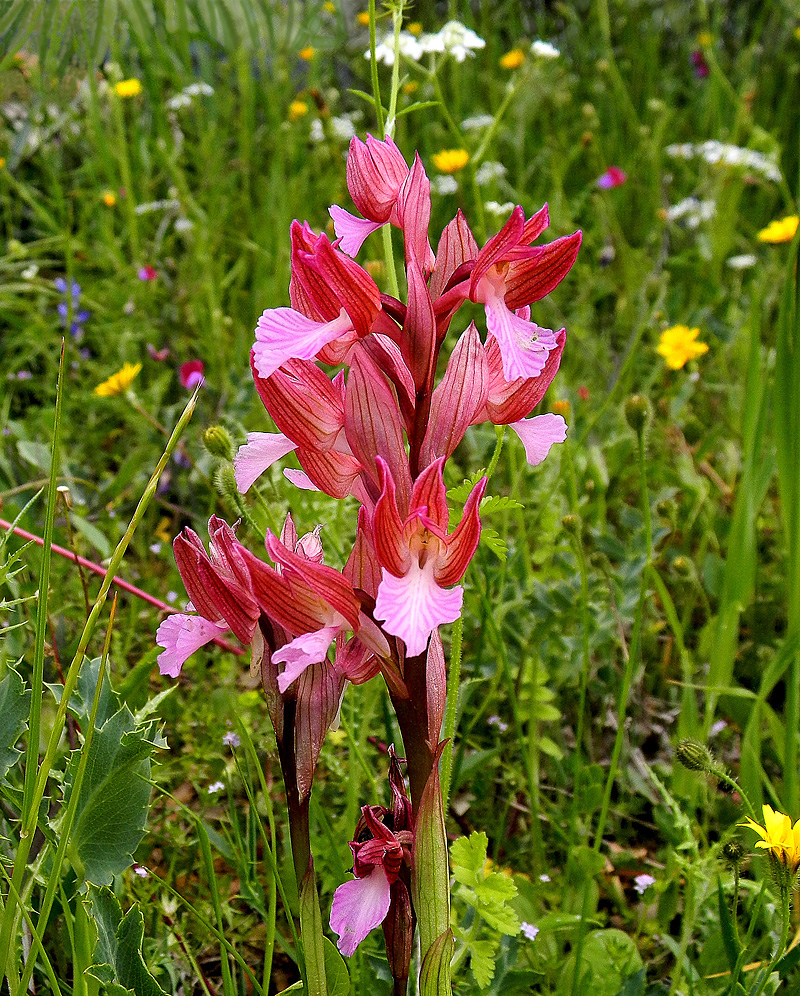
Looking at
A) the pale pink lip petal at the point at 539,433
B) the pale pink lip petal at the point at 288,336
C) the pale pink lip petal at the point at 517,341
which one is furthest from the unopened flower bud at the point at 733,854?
the pale pink lip petal at the point at 288,336

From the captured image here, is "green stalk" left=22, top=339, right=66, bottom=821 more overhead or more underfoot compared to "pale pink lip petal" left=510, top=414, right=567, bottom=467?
more underfoot

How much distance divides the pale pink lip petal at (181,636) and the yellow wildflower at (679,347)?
1.71 metres

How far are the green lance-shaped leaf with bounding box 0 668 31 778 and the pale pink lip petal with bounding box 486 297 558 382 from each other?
0.63 meters

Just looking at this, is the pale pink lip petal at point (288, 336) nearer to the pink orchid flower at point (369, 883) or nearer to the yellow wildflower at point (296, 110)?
the pink orchid flower at point (369, 883)

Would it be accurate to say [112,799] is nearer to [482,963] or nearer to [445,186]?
[482,963]

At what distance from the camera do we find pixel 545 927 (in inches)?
47.8

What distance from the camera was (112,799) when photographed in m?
1.04

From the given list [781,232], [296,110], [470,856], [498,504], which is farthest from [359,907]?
[296,110]

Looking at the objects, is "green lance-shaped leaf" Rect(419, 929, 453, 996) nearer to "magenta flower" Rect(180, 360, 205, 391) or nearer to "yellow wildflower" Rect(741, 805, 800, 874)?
"yellow wildflower" Rect(741, 805, 800, 874)

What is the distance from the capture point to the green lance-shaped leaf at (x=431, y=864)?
31.9 inches

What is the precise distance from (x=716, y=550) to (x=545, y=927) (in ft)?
3.82

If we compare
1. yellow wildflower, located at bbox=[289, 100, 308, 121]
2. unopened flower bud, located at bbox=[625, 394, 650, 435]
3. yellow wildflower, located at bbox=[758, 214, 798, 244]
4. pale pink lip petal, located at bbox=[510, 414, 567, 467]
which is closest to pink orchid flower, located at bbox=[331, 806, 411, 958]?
pale pink lip petal, located at bbox=[510, 414, 567, 467]

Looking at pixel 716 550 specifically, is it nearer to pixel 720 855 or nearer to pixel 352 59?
pixel 720 855

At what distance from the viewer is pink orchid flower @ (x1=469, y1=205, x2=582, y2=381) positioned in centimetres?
79
